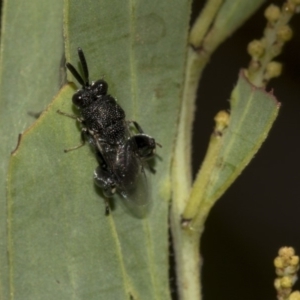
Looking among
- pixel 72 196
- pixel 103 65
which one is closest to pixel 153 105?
pixel 103 65

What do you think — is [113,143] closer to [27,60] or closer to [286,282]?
[27,60]

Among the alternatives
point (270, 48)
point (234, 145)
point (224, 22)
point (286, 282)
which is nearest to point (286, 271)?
point (286, 282)

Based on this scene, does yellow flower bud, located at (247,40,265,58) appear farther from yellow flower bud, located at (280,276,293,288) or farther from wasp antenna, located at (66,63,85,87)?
yellow flower bud, located at (280,276,293,288)

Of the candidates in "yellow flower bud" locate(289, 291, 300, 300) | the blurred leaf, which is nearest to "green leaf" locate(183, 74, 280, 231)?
the blurred leaf

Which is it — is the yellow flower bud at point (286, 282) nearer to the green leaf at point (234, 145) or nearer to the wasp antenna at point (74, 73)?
the green leaf at point (234, 145)

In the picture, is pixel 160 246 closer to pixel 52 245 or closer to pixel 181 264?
pixel 181 264
